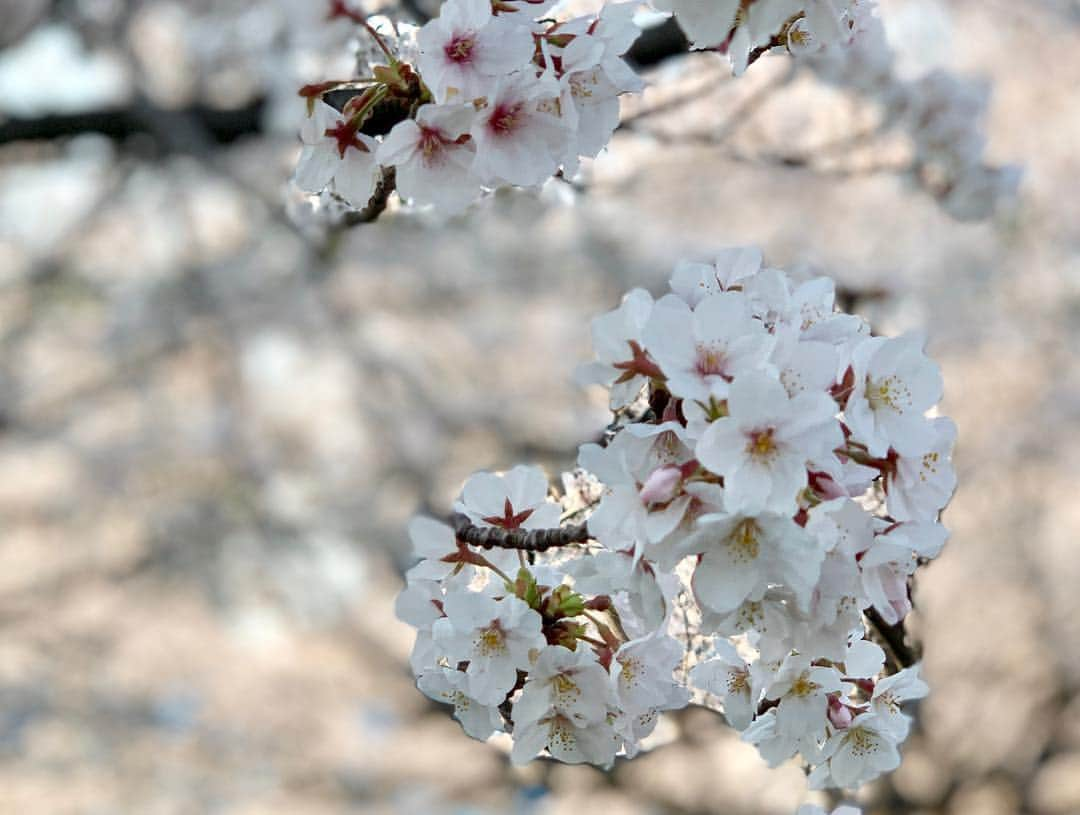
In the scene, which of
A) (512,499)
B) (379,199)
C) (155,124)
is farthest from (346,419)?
(512,499)

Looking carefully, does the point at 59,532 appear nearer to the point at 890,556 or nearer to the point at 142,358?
the point at 142,358

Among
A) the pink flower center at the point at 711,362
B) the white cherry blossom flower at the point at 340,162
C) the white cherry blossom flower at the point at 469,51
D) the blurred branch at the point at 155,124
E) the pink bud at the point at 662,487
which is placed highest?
the white cherry blossom flower at the point at 469,51

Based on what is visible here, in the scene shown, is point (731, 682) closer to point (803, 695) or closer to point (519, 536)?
point (803, 695)

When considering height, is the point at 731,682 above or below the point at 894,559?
below

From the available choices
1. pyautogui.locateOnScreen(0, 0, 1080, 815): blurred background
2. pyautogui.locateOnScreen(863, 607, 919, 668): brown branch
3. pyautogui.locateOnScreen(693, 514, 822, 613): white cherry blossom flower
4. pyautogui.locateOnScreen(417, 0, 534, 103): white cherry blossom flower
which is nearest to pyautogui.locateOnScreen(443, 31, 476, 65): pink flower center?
pyautogui.locateOnScreen(417, 0, 534, 103): white cherry blossom flower

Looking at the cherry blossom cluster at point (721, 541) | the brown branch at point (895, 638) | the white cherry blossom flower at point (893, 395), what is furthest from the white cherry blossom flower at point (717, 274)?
the brown branch at point (895, 638)

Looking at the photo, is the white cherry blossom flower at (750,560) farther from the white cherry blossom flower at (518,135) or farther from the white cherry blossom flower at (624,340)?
the white cherry blossom flower at (518,135)
